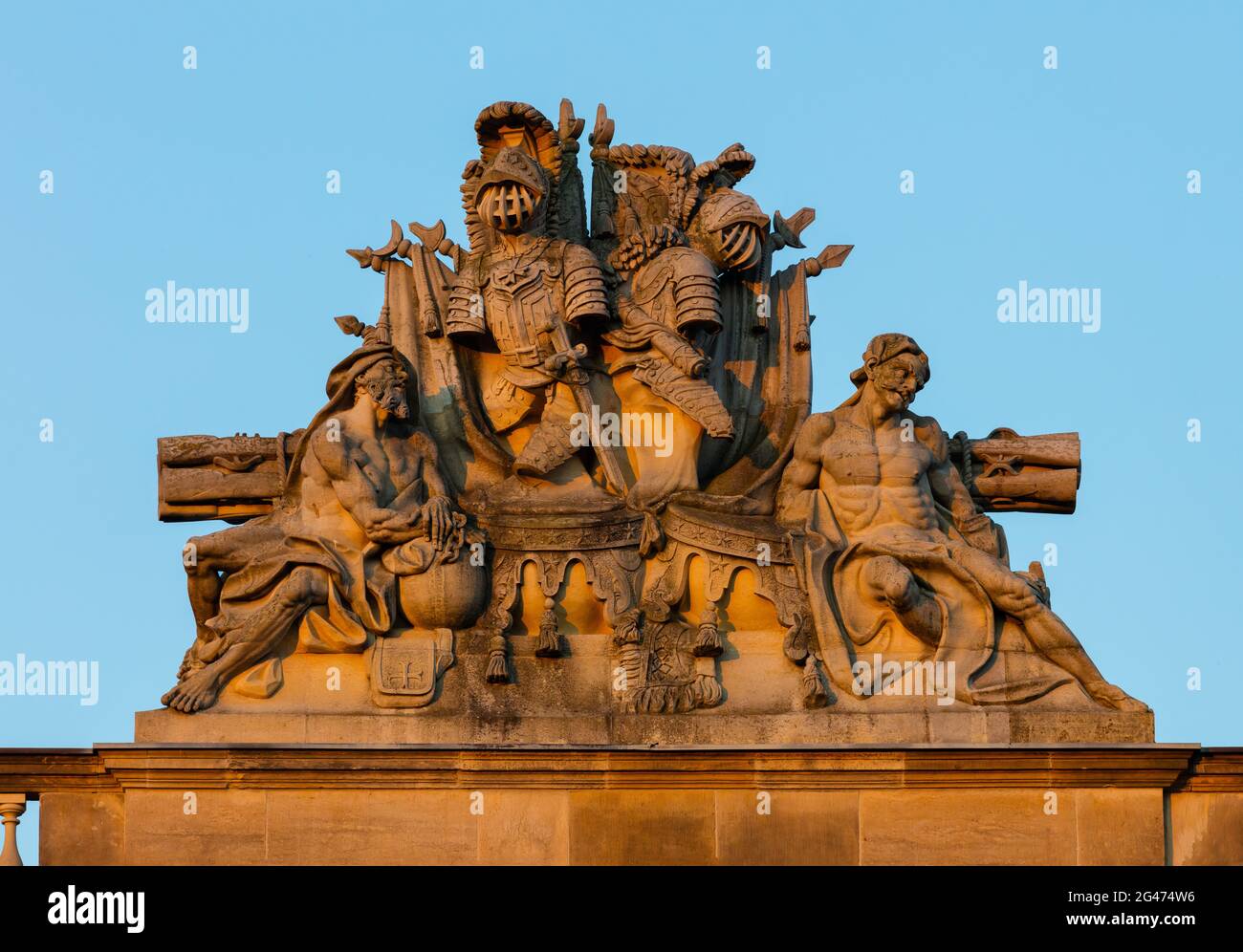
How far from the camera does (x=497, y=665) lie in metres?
29.0

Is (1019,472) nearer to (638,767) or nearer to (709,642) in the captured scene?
(709,642)

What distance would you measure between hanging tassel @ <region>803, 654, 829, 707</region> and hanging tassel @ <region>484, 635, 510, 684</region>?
2282 millimetres

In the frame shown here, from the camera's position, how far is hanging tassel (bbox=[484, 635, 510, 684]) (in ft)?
95.0

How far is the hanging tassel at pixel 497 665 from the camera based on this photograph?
1141 inches

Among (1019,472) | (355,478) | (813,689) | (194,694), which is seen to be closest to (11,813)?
(194,694)

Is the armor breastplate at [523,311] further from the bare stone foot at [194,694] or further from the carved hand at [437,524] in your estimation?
the bare stone foot at [194,694]

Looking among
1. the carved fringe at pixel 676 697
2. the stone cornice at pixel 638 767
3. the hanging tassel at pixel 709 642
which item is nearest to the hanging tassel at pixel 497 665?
the stone cornice at pixel 638 767

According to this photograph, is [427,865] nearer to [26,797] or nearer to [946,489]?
[26,797]

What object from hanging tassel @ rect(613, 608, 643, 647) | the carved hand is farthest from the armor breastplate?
hanging tassel @ rect(613, 608, 643, 647)

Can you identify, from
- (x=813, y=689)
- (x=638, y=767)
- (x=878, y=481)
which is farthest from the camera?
(x=878, y=481)

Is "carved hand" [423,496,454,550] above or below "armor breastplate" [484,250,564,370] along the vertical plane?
below

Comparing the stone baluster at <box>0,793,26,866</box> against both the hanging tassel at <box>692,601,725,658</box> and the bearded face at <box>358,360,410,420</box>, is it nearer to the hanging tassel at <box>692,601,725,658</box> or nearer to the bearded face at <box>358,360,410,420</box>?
the bearded face at <box>358,360,410,420</box>

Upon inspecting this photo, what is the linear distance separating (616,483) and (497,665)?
1861 millimetres

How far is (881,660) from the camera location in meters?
29.2
